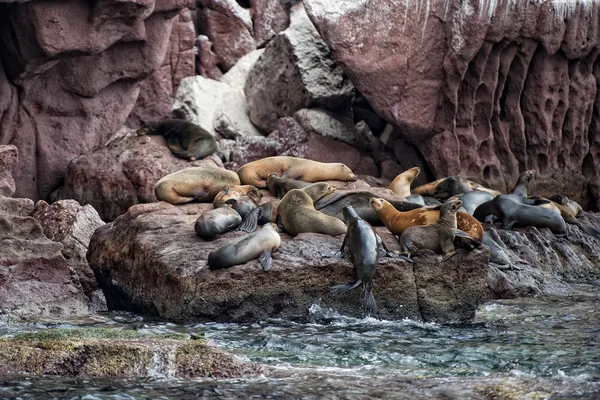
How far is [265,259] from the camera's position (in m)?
8.50

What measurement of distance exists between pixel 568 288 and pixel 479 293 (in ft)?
9.17

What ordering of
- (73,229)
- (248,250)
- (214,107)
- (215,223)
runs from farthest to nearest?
1. (214,107)
2. (73,229)
3. (215,223)
4. (248,250)

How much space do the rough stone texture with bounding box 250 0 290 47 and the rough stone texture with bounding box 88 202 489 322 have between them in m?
11.5

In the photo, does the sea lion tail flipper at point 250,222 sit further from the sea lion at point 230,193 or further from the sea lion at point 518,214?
the sea lion at point 518,214

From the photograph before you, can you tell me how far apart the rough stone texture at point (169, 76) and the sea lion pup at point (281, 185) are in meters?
6.46

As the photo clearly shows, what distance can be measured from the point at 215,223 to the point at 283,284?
110 centimetres

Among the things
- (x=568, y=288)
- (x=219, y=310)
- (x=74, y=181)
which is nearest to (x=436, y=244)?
(x=219, y=310)

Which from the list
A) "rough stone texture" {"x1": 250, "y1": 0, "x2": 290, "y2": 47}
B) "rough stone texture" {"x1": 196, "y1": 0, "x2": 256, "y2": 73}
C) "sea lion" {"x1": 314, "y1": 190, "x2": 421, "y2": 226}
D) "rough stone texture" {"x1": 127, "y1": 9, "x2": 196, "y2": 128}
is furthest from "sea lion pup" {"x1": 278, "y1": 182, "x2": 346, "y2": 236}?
"rough stone texture" {"x1": 250, "y1": 0, "x2": 290, "y2": 47}

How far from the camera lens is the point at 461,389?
5633mm

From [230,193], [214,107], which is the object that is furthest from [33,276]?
[214,107]

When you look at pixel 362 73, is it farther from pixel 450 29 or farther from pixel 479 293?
pixel 479 293

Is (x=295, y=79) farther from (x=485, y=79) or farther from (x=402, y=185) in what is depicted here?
(x=402, y=185)

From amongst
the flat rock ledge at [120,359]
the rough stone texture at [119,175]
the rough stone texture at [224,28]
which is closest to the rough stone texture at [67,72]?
the rough stone texture at [119,175]

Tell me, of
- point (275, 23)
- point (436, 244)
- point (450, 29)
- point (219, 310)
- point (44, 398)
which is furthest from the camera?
point (275, 23)
